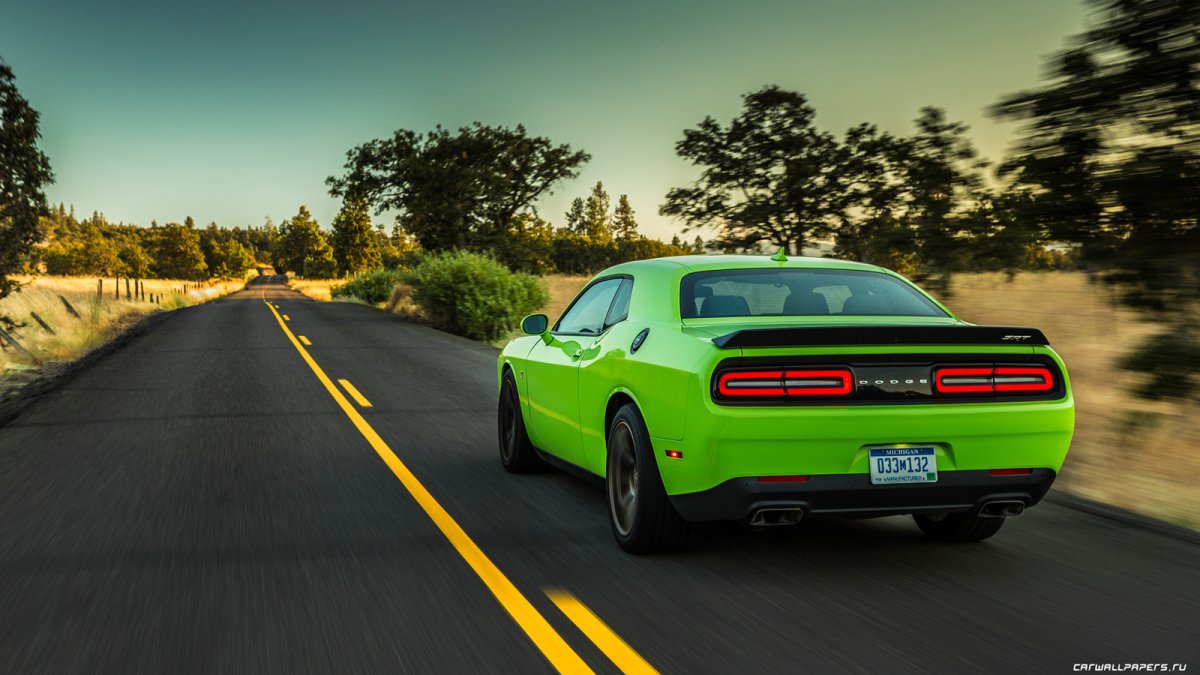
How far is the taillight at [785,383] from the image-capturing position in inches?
168

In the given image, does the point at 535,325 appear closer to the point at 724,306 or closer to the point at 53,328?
the point at 724,306

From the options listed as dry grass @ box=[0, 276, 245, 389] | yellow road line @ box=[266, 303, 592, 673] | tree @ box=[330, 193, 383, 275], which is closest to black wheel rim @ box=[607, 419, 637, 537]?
yellow road line @ box=[266, 303, 592, 673]

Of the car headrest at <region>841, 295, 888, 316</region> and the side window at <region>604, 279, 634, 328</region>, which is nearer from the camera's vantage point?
the car headrest at <region>841, 295, 888, 316</region>

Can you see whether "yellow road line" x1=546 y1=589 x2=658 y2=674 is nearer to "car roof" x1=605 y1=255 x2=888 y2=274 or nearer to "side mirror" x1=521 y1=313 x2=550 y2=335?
"car roof" x1=605 y1=255 x2=888 y2=274

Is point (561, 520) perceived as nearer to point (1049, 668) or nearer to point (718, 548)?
point (718, 548)

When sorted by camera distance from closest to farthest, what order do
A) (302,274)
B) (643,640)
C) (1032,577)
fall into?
(643,640) < (1032,577) < (302,274)

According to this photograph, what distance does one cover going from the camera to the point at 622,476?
517 centimetres

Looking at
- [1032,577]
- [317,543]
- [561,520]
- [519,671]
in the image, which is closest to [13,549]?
[317,543]

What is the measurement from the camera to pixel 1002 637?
3.69 m

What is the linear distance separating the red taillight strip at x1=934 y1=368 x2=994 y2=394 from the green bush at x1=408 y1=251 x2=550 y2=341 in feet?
62.0

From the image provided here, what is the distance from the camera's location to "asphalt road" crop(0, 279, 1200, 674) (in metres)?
3.57

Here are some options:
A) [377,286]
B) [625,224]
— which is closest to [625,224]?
[625,224]

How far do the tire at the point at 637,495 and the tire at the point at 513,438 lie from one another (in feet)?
6.34

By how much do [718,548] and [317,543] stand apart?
2165mm
